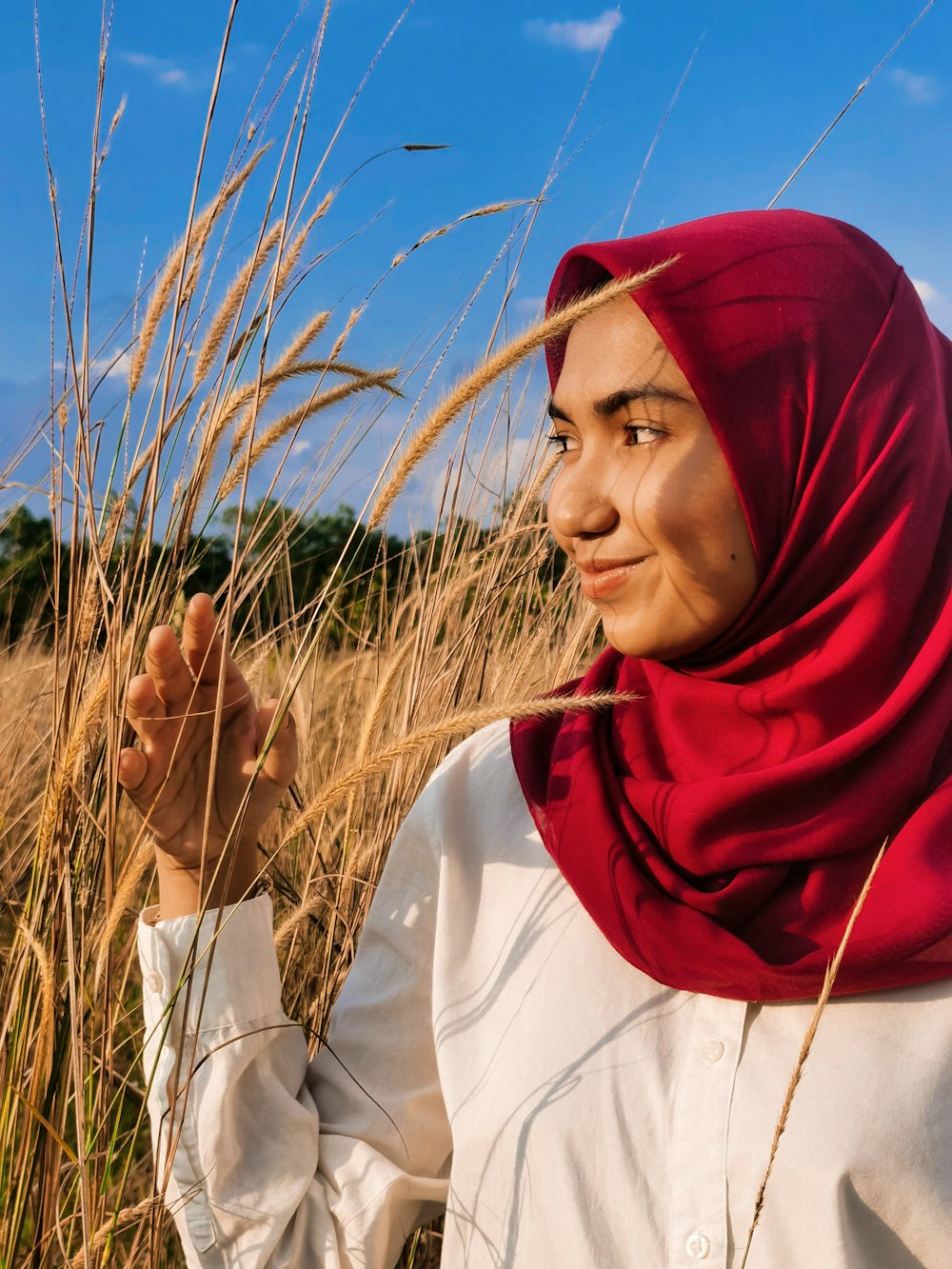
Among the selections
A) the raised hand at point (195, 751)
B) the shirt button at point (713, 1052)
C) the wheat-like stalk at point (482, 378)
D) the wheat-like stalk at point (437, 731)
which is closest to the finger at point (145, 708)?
the raised hand at point (195, 751)

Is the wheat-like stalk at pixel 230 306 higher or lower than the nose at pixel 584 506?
higher

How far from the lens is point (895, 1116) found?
0.90m

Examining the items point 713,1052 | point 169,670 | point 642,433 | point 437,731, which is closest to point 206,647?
point 169,670

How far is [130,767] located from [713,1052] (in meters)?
0.59

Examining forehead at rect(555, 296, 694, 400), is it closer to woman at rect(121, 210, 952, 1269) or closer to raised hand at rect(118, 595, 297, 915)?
woman at rect(121, 210, 952, 1269)

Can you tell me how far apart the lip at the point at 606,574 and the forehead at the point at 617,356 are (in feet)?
0.56

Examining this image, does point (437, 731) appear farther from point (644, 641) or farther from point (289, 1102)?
point (289, 1102)

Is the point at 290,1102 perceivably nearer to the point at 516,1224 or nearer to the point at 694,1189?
the point at 516,1224

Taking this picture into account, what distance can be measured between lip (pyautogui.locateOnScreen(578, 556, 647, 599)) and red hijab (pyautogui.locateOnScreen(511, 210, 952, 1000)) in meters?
0.13

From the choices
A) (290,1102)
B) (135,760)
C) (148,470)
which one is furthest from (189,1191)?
(148,470)

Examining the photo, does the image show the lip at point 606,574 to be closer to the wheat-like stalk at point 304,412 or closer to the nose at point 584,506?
the nose at point 584,506

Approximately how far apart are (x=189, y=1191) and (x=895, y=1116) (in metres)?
0.64

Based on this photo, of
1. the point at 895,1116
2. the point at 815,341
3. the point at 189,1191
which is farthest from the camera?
the point at 815,341

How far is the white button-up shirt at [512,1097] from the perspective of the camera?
0.91m
